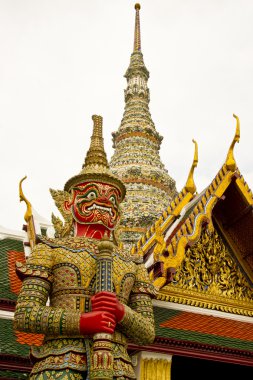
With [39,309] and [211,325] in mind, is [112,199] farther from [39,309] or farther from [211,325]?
[211,325]

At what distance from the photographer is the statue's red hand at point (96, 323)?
3.02m

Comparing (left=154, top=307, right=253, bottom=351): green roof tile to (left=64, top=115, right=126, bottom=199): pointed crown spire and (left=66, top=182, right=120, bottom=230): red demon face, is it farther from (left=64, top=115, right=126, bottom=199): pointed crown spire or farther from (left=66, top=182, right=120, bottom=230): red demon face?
(left=64, top=115, right=126, bottom=199): pointed crown spire

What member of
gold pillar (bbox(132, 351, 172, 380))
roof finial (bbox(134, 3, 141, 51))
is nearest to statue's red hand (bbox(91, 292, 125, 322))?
gold pillar (bbox(132, 351, 172, 380))

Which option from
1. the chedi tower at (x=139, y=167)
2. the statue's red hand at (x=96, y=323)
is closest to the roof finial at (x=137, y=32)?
the chedi tower at (x=139, y=167)

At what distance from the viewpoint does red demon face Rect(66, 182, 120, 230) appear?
375 cm

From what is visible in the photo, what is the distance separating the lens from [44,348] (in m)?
3.25

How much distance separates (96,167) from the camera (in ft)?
13.1

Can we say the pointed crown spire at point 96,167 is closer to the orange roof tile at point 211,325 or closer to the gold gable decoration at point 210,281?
the orange roof tile at point 211,325

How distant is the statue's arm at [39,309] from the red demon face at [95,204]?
48 cm

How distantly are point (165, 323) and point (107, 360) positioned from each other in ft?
6.09

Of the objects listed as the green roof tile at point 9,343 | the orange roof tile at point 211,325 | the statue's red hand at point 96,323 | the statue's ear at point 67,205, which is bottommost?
the statue's red hand at point 96,323

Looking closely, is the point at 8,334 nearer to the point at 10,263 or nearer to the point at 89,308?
the point at 89,308

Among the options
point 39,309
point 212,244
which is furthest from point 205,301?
point 39,309

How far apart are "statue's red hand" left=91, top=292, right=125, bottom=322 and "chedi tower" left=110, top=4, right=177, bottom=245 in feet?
28.1
